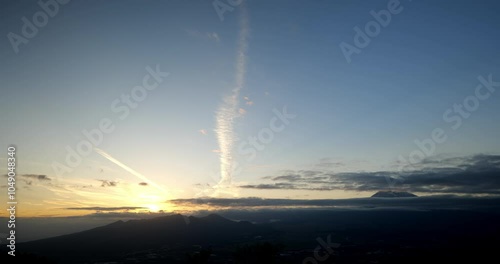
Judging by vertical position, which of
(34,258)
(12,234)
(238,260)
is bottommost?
(238,260)

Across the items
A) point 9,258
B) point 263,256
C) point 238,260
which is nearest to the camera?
point 9,258

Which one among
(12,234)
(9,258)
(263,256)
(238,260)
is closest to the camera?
(12,234)

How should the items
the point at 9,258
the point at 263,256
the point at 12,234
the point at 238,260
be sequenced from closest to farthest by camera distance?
the point at 12,234, the point at 9,258, the point at 263,256, the point at 238,260

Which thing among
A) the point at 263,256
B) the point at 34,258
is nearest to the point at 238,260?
the point at 263,256

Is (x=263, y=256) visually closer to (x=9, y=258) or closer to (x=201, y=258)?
(x=201, y=258)

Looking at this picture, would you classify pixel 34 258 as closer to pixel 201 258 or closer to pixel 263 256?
pixel 201 258

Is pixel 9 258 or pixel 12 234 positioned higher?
pixel 12 234

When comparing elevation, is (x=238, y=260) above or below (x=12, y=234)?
below

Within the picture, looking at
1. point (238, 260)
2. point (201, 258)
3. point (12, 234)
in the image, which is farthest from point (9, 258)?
point (238, 260)

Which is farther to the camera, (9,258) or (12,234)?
(9,258)
